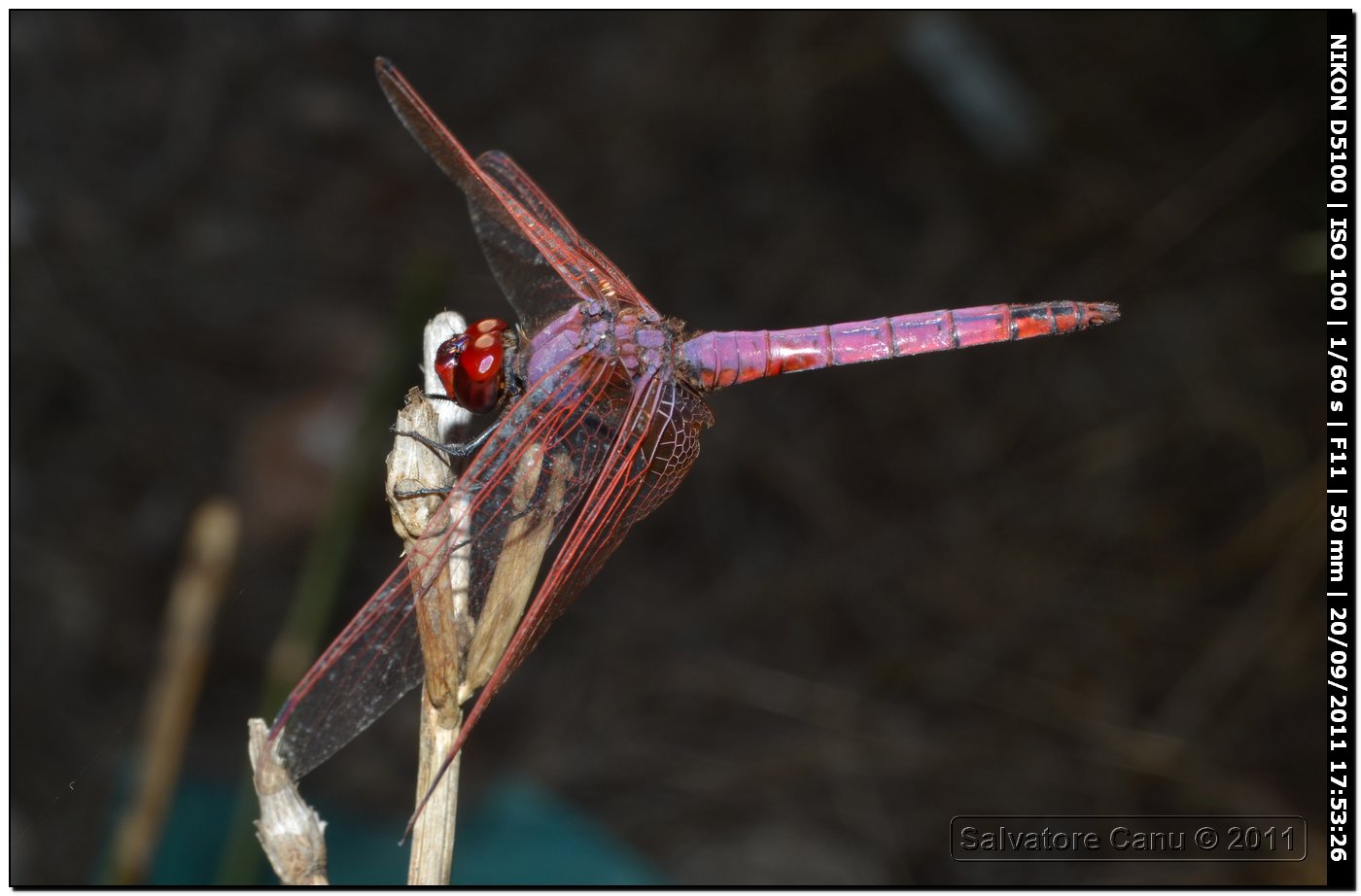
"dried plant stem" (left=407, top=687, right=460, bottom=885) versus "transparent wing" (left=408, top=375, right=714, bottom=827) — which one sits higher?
"transparent wing" (left=408, top=375, right=714, bottom=827)

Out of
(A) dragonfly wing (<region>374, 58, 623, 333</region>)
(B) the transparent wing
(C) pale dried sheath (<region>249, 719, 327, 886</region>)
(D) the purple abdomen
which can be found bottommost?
(C) pale dried sheath (<region>249, 719, 327, 886</region>)

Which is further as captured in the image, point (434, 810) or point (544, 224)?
point (544, 224)

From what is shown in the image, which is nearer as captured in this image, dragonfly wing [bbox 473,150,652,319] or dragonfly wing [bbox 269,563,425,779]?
dragonfly wing [bbox 269,563,425,779]

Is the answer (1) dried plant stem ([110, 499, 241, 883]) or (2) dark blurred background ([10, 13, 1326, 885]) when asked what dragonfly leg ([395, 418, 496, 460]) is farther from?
(2) dark blurred background ([10, 13, 1326, 885])

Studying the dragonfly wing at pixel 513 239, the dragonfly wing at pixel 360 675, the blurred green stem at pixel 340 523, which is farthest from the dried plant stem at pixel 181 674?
the dragonfly wing at pixel 513 239

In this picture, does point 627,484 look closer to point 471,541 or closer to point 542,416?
point 542,416

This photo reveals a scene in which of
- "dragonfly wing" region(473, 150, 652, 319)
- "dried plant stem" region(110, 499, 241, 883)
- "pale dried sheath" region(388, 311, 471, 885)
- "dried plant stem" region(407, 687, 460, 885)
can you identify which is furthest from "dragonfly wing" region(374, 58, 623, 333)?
"dried plant stem" region(407, 687, 460, 885)

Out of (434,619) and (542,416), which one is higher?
(542,416)

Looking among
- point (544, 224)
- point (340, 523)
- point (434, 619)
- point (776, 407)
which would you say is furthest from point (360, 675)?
point (776, 407)
